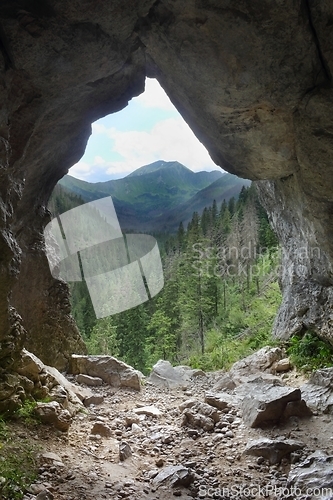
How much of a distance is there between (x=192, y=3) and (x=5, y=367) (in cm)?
780

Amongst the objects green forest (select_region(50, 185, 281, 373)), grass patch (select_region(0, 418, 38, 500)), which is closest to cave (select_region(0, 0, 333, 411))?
grass patch (select_region(0, 418, 38, 500))

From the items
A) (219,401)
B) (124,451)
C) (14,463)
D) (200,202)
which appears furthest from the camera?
(200,202)

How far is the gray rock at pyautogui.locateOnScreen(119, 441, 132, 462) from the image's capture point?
6.03 metres

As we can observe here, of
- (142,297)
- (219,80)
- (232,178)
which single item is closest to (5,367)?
(219,80)

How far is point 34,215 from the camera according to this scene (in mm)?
10977

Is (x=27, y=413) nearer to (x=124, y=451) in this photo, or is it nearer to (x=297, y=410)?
(x=124, y=451)

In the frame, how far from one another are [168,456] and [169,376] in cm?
683

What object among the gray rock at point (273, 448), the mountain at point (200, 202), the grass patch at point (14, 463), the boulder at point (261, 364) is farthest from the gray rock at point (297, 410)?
the mountain at point (200, 202)

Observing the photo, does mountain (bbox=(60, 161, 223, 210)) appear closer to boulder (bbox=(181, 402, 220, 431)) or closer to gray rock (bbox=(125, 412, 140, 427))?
gray rock (bbox=(125, 412, 140, 427))

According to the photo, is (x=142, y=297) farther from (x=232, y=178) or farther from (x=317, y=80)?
(x=232, y=178)

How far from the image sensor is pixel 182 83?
8023 millimetres

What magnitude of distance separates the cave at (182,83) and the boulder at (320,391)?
1870 millimetres

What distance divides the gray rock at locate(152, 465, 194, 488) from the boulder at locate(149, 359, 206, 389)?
6714mm

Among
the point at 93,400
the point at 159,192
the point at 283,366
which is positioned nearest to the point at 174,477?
the point at 93,400
